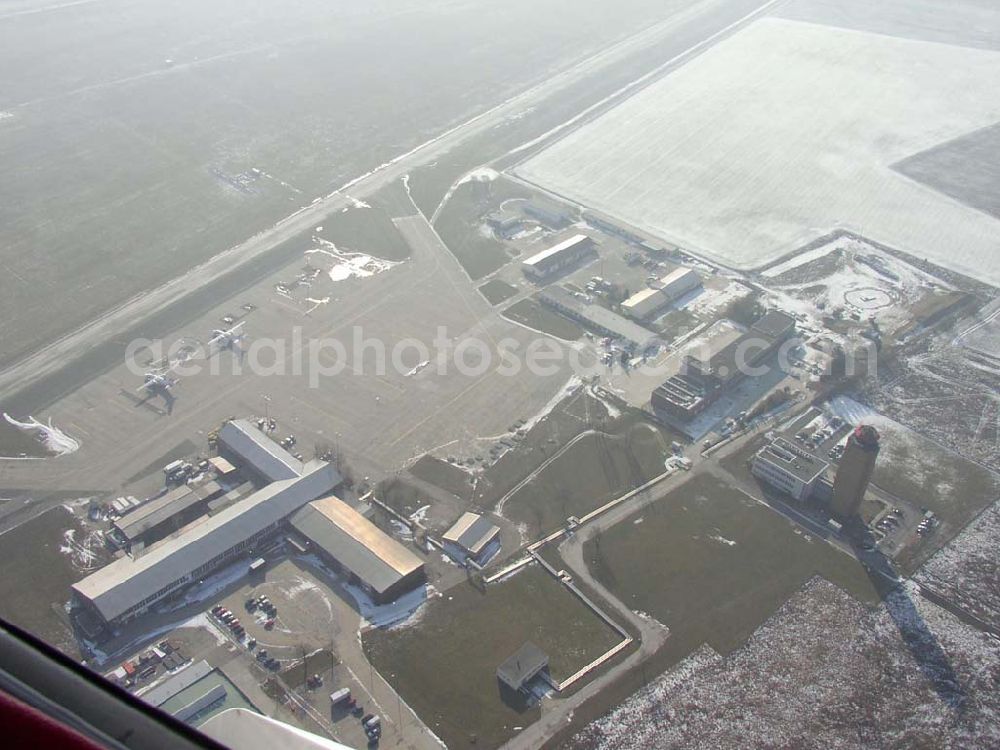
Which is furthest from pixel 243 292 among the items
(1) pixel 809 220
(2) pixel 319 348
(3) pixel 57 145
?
(1) pixel 809 220

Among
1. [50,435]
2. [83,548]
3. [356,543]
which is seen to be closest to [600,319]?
[356,543]

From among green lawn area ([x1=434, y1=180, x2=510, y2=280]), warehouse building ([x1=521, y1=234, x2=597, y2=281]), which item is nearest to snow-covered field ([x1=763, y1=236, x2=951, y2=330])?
warehouse building ([x1=521, y1=234, x2=597, y2=281])

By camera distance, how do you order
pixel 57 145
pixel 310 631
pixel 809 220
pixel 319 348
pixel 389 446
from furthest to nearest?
pixel 57 145 < pixel 809 220 < pixel 319 348 < pixel 389 446 < pixel 310 631

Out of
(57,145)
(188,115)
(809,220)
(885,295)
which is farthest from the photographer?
(188,115)

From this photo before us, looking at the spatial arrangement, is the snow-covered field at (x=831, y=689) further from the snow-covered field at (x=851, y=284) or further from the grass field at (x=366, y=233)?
the grass field at (x=366, y=233)

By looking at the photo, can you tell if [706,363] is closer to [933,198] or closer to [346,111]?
[933,198]

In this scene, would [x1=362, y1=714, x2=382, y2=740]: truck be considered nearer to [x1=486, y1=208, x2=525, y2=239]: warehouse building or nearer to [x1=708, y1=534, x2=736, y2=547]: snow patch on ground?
[x1=708, y1=534, x2=736, y2=547]: snow patch on ground
